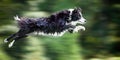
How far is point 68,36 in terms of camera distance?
8.66ft

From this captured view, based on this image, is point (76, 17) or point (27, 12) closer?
point (76, 17)

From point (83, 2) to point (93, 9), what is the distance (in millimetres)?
99

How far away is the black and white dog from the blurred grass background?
0.05 metres

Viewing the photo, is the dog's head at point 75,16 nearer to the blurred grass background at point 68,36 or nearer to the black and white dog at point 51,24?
the black and white dog at point 51,24

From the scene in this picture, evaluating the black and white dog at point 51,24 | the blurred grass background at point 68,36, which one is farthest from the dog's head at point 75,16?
the blurred grass background at point 68,36

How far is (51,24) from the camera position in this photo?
2508 mm

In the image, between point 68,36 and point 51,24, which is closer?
point 51,24

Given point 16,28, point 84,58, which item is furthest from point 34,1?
point 84,58

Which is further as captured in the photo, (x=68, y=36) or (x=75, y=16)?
(x=68, y=36)

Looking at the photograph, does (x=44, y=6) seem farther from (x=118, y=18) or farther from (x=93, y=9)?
(x=118, y=18)

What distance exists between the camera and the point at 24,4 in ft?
8.96

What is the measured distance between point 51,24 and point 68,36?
0.17 metres

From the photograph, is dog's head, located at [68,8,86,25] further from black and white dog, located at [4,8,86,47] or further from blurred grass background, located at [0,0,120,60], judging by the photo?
blurred grass background, located at [0,0,120,60]

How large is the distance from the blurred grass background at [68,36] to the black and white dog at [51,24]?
0.17 ft
